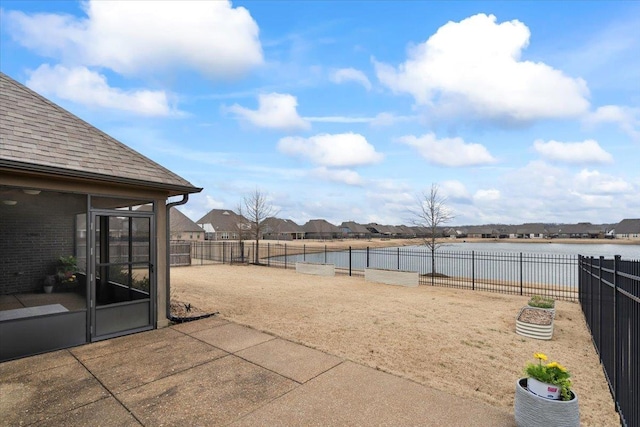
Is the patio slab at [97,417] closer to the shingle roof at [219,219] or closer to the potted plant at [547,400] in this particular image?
the potted plant at [547,400]

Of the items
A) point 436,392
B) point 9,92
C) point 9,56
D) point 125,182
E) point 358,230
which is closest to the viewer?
point 436,392

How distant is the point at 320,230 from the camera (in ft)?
271

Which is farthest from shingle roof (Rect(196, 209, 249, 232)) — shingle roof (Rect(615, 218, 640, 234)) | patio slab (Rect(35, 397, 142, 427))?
shingle roof (Rect(615, 218, 640, 234))

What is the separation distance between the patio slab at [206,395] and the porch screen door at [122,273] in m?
2.51

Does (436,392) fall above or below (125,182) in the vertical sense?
below

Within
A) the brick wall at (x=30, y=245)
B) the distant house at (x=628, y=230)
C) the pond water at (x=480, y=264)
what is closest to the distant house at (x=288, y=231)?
the pond water at (x=480, y=264)

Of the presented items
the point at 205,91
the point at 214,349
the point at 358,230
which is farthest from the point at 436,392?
the point at 358,230

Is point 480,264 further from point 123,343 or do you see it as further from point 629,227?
point 629,227

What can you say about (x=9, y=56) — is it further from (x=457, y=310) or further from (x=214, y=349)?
(x=457, y=310)

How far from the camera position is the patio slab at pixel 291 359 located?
4.47m

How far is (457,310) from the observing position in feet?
28.8

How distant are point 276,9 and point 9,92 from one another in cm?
772

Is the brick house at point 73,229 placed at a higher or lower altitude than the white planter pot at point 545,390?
higher

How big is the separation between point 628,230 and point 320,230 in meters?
87.6
